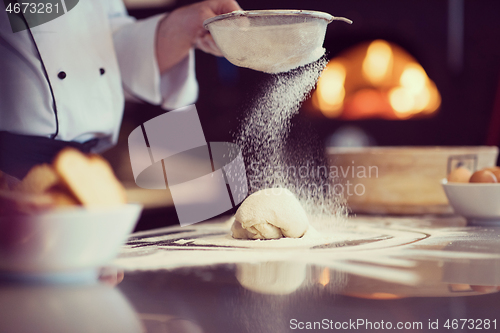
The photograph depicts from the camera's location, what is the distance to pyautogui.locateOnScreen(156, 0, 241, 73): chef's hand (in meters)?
1.07

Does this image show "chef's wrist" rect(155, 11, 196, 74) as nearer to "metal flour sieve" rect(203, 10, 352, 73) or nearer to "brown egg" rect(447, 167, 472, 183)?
"metal flour sieve" rect(203, 10, 352, 73)

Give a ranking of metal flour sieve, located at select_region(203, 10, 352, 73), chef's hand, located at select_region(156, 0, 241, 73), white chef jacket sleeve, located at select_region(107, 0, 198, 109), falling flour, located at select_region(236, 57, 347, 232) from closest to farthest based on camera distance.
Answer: metal flour sieve, located at select_region(203, 10, 352, 73) < falling flour, located at select_region(236, 57, 347, 232) < chef's hand, located at select_region(156, 0, 241, 73) < white chef jacket sleeve, located at select_region(107, 0, 198, 109)

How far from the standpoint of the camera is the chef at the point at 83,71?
97 cm

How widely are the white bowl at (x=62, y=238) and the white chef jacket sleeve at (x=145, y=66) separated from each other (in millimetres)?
837

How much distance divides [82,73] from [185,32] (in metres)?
0.28

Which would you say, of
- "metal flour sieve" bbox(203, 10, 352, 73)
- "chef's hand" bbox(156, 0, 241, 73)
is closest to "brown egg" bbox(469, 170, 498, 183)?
"metal flour sieve" bbox(203, 10, 352, 73)

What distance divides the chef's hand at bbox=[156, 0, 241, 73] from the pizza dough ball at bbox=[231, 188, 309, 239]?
0.43 metres

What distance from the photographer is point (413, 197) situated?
127 centimetres

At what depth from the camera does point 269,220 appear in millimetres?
872

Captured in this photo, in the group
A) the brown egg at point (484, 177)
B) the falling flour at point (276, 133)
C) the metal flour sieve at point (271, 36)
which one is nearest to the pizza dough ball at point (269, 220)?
the falling flour at point (276, 133)

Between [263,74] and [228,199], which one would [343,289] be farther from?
[228,199]

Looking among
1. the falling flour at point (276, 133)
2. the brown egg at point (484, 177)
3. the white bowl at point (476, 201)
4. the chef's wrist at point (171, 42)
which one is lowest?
the white bowl at point (476, 201)

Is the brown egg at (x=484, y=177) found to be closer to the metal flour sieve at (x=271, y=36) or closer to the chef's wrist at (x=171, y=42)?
the metal flour sieve at (x=271, y=36)

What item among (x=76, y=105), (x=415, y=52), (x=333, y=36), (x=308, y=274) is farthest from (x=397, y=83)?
(x=308, y=274)
